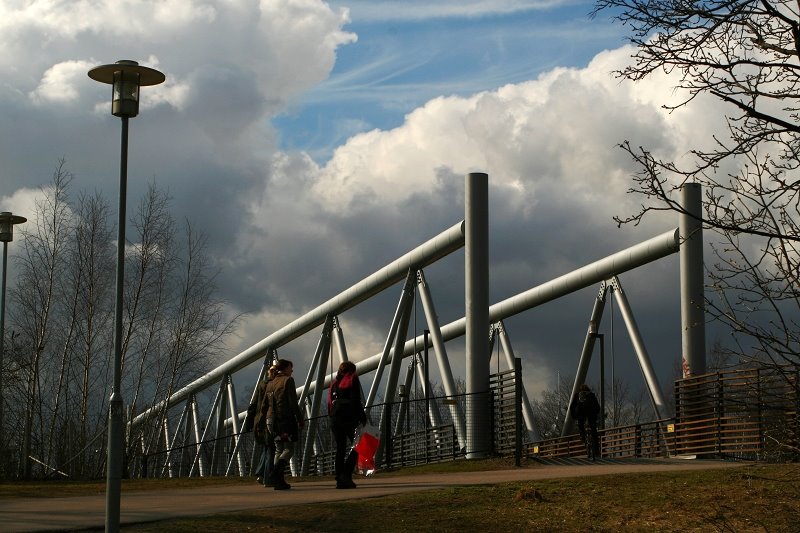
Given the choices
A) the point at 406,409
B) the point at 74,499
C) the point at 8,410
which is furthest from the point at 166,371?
the point at 74,499

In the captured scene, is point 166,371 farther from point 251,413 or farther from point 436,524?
point 436,524

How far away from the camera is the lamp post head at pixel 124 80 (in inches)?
498

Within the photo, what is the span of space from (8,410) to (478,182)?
1562 cm

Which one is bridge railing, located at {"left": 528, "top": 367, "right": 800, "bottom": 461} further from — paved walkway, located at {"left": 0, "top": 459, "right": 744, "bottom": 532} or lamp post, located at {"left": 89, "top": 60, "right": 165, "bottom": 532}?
lamp post, located at {"left": 89, "top": 60, "right": 165, "bottom": 532}

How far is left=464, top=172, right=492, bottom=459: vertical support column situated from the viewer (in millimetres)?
23547

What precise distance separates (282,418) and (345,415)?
83 centimetres

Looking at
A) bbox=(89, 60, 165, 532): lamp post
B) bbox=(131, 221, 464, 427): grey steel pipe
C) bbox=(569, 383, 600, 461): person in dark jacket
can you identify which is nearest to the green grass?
bbox=(89, 60, 165, 532): lamp post

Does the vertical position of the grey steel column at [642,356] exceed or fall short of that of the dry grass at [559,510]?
it exceeds it

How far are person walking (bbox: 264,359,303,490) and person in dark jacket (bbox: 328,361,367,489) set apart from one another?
1.71 ft

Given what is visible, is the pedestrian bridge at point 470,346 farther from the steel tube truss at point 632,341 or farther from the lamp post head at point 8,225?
the lamp post head at point 8,225

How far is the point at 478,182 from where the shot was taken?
83.8 ft

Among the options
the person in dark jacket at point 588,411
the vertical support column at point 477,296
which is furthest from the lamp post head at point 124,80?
the person in dark jacket at point 588,411

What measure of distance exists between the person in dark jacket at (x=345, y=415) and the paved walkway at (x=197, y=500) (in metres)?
0.35

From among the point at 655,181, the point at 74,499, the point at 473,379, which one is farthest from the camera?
the point at 473,379
